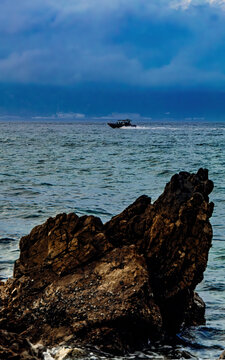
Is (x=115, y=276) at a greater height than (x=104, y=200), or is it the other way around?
(x=115, y=276)

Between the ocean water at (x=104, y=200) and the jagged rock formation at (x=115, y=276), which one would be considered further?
the ocean water at (x=104, y=200)

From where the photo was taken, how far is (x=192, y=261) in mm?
6777

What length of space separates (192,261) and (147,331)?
1.24m

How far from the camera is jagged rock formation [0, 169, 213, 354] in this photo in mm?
5941

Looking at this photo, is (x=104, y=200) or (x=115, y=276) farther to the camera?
(x=104, y=200)

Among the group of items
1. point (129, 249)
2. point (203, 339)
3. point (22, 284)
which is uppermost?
point (129, 249)

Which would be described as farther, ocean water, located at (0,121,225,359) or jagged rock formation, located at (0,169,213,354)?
ocean water, located at (0,121,225,359)

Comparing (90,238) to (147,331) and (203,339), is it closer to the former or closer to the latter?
(147,331)

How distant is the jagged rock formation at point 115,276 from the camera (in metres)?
5.94

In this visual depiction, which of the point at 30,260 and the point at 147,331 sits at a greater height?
the point at 30,260

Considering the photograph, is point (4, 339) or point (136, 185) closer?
point (4, 339)

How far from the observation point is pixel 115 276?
6270mm

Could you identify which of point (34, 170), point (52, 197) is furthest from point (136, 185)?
point (34, 170)

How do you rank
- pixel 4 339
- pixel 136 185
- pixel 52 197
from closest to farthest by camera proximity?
pixel 4 339 < pixel 52 197 < pixel 136 185
